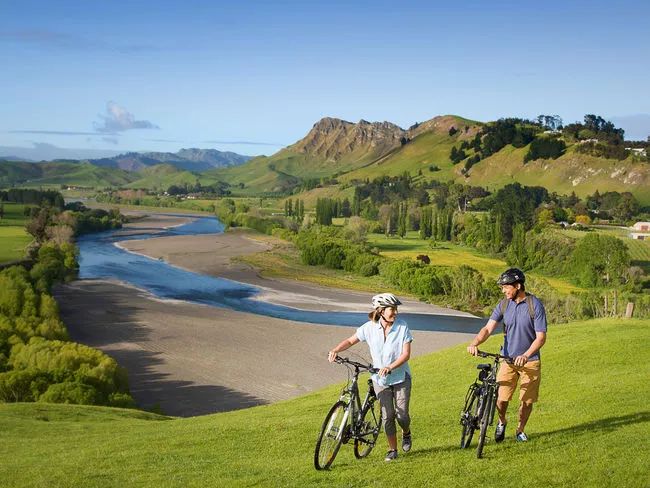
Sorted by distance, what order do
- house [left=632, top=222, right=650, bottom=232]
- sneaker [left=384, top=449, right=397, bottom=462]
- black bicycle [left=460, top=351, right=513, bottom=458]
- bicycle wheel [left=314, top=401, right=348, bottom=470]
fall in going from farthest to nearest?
house [left=632, top=222, right=650, bottom=232], sneaker [left=384, top=449, right=397, bottom=462], black bicycle [left=460, top=351, right=513, bottom=458], bicycle wheel [left=314, top=401, right=348, bottom=470]

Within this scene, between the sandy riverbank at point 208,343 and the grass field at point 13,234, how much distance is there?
60.0 ft

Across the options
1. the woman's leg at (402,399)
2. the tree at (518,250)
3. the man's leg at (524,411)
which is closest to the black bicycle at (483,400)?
the man's leg at (524,411)

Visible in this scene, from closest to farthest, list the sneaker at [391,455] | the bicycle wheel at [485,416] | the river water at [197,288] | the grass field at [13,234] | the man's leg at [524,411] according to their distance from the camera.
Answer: the bicycle wheel at [485,416]
the sneaker at [391,455]
the man's leg at [524,411]
the river water at [197,288]
the grass field at [13,234]

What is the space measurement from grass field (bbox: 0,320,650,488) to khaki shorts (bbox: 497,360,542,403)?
976mm

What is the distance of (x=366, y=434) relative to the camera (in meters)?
11.5

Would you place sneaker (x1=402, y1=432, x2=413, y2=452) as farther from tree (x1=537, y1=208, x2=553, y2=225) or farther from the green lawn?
tree (x1=537, y1=208, x2=553, y2=225)

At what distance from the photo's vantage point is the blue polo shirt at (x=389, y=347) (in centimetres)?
1088

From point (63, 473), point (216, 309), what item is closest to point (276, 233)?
point (216, 309)

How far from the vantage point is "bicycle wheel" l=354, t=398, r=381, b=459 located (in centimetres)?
1145

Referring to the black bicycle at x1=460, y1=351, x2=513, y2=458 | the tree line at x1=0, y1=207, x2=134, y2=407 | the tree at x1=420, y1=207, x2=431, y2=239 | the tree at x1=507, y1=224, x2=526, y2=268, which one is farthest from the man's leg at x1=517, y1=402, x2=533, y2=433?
the tree at x1=420, y1=207, x2=431, y2=239

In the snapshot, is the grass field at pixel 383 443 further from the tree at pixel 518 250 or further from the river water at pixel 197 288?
the tree at pixel 518 250

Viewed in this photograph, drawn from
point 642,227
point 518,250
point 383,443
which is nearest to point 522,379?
point 383,443

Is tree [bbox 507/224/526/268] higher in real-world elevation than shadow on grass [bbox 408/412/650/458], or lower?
lower

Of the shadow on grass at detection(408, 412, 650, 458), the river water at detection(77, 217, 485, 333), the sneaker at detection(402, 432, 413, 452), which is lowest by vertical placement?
the river water at detection(77, 217, 485, 333)
